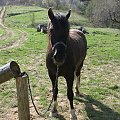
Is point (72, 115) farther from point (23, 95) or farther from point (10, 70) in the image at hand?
point (10, 70)

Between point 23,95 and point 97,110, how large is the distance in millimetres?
2803

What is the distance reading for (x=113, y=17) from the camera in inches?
1522

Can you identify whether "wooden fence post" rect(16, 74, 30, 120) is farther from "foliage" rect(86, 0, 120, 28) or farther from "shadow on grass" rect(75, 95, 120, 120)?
"foliage" rect(86, 0, 120, 28)

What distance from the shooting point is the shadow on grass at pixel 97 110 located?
19.7ft

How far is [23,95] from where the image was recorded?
4.03 m

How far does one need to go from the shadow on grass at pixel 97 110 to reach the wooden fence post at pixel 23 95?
7.22ft

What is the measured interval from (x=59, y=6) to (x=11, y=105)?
58.2m

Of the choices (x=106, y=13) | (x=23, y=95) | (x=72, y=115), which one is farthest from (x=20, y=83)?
(x=106, y=13)

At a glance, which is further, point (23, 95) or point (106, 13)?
point (106, 13)

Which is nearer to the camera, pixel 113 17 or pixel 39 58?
pixel 39 58

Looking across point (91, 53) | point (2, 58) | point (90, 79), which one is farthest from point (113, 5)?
point (90, 79)

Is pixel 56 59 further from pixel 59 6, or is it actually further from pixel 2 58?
pixel 59 6

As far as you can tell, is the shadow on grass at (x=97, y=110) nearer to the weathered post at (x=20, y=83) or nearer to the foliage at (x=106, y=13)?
the weathered post at (x=20, y=83)

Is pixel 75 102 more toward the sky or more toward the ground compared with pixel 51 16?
more toward the ground
